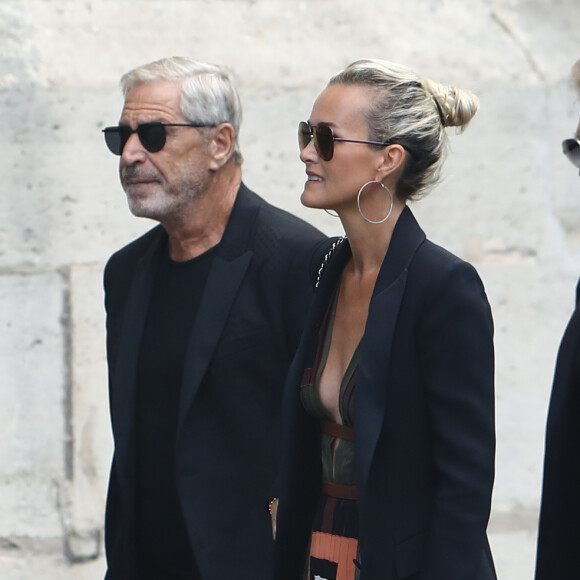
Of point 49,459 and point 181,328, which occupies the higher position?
point 181,328

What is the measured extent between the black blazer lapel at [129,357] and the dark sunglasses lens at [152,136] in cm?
28

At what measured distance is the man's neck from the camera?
3.41 metres

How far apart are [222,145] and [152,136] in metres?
0.21

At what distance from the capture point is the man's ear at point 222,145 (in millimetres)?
3496

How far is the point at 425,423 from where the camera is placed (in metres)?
2.46

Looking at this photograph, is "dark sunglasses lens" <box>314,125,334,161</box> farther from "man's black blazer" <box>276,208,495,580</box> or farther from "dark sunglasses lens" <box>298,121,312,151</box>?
"man's black blazer" <box>276,208,495,580</box>

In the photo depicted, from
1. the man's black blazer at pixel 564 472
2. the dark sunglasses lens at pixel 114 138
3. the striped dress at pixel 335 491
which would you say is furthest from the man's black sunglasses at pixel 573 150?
the dark sunglasses lens at pixel 114 138

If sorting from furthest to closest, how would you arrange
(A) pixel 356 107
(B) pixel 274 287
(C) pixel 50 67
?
(C) pixel 50 67
(B) pixel 274 287
(A) pixel 356 107

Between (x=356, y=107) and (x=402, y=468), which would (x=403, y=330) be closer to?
(x=402, y=468)

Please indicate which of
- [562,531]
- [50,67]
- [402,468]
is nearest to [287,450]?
[402,468]

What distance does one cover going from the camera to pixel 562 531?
261cm

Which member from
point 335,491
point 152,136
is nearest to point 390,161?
point 335,491

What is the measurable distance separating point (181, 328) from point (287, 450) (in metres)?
0.77

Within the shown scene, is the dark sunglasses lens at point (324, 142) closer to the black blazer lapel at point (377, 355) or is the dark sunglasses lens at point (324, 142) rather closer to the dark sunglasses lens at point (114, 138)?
the black blazer lapel at point (377, 355)
